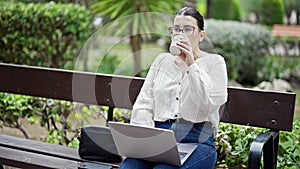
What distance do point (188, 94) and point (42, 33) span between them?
3.61m

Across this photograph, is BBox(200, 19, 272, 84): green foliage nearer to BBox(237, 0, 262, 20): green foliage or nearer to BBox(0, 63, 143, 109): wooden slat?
BBox(0, 63, 143, 109): wooden slat

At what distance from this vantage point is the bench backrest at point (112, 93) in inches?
116

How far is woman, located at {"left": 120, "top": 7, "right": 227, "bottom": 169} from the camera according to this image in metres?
2.59

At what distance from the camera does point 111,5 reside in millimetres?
7195

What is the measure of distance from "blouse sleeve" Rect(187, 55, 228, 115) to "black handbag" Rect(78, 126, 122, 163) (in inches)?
25.1

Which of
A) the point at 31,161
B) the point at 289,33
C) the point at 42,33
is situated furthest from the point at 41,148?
the point at 289,33

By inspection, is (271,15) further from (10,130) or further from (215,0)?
(10,130)

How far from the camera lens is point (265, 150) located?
2.80m

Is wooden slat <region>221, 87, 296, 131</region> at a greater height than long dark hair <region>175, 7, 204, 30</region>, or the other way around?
long dark hair <region>175, 7, 204, 30</region>

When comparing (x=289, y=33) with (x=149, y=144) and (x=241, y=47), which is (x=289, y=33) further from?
(x=149, y=144)

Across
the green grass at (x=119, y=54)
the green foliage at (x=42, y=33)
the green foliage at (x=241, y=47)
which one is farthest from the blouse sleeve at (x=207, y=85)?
the green foliage at (x=241, y=47)

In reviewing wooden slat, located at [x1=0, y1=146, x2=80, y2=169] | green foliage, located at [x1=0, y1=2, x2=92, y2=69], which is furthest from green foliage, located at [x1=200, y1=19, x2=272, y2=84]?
wooden slat, located at [x1=0, y1=146, x2=80, y2=169]

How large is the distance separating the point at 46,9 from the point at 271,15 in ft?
37.1

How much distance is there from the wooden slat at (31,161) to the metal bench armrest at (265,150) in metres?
1.04
